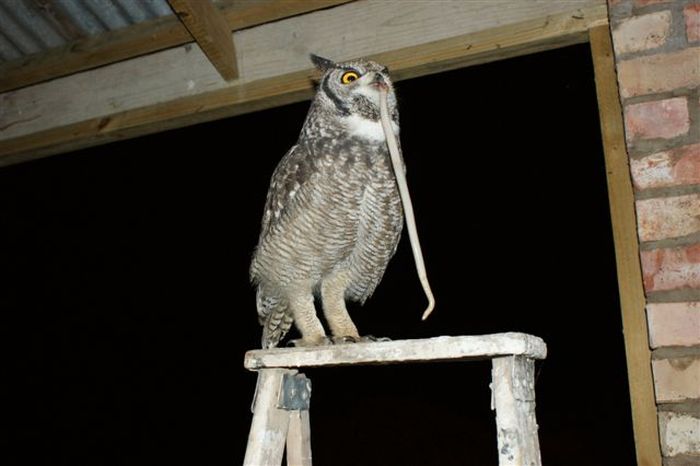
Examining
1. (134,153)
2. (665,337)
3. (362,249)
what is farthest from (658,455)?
(134,153)

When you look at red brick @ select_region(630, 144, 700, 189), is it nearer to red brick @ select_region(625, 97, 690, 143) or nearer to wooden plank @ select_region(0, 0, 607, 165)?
red brick @ select_region(625, 97, 690, 143)

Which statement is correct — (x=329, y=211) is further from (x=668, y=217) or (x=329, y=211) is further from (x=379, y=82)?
(x=668, y=217)

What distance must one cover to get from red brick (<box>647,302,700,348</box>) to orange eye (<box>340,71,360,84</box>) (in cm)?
84

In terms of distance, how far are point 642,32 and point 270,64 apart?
1094mm

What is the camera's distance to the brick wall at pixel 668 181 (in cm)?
144

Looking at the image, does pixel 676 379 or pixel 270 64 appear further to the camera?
pixel 270 64

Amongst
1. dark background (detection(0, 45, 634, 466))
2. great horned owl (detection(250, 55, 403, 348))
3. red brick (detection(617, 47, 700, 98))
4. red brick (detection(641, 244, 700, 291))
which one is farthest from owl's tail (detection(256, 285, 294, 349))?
dark background (detection(0, 45, 634, 466))

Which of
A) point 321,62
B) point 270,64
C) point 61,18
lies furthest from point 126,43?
point 321,62

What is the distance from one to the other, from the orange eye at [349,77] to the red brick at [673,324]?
0.84 meters

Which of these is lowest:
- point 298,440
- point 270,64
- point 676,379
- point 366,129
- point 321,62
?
point 298,440

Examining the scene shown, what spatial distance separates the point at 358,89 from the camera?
1.56 metres

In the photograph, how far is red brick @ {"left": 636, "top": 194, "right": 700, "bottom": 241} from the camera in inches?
59.0

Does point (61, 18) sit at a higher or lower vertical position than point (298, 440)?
higher

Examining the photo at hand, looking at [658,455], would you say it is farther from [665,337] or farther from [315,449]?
[315,449]
